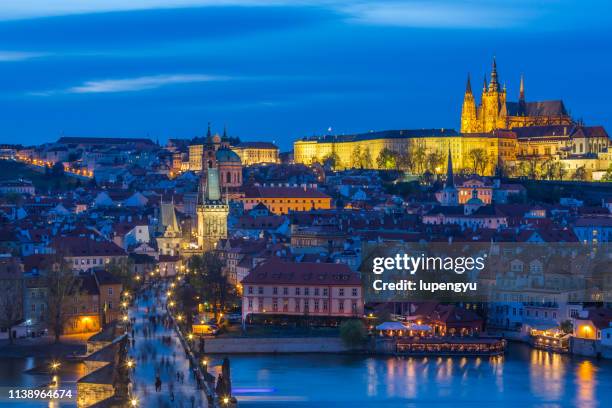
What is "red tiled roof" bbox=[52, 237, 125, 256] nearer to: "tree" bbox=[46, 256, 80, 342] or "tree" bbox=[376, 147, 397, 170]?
"tree" bbox=[46, 256, 80, 342]

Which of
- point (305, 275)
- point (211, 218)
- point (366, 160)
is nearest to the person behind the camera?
point (305, 275)

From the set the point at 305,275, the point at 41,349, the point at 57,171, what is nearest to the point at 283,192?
the point at 57,171

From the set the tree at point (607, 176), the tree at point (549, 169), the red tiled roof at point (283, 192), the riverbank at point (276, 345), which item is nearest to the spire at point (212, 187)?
the red tiled roof at point (283, 192)

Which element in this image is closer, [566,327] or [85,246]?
[566,327]

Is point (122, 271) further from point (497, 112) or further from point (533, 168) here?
point (497, 112)

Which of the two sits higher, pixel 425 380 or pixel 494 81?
pixel 494 81

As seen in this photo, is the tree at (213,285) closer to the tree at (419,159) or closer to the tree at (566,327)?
the tree at (566,327)

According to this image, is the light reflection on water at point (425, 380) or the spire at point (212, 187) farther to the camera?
the spire at point (212, 187)

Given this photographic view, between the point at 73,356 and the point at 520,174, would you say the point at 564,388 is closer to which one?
the point at 73,356
